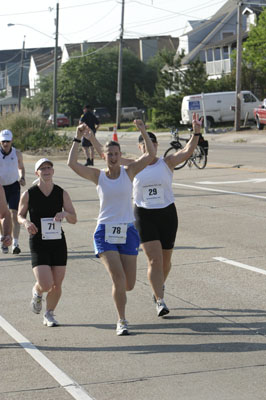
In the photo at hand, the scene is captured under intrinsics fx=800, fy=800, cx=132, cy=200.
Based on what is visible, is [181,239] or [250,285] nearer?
[250,285]

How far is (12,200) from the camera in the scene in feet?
40.6

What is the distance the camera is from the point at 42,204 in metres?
7.77

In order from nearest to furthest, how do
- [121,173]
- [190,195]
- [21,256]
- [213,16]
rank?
[121,173] → [21,256] → [190,195] → [213,16]

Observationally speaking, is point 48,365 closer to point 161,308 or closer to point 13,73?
point 161,308

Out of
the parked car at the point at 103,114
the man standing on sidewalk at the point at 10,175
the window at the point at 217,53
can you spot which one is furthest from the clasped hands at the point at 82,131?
the parked car at the point at 103,114

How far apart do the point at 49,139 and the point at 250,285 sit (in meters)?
28.6

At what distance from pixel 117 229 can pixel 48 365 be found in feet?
5.01

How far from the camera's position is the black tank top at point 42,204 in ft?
25.3

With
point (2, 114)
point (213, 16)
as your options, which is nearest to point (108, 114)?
point (213, 16)

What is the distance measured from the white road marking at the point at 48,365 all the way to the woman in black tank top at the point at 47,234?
36cm

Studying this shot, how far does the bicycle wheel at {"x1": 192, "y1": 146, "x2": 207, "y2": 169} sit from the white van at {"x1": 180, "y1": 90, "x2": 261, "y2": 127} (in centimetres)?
2559

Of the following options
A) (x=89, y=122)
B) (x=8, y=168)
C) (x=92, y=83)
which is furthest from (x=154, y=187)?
(x=92, y=83)

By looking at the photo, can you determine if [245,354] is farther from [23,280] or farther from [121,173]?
[23,280]

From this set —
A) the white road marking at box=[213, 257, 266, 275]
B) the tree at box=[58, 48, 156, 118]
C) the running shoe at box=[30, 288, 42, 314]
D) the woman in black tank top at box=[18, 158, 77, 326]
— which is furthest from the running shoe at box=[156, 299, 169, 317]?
the tree at box=[58, 48, 156, 118]
